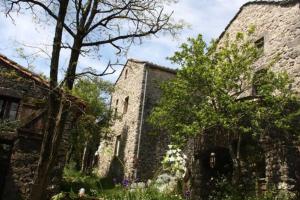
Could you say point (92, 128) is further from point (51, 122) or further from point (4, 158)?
point (51, 122)

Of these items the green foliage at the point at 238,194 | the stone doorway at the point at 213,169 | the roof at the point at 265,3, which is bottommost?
the green foliage at the point at 238,194

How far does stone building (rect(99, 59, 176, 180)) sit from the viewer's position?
750 inches

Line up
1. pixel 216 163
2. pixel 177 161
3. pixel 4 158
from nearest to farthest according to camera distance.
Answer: pixel 4 158
pixel 216 163
pixel 177 161

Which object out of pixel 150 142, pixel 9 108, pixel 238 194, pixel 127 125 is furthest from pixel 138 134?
pixel 238 194

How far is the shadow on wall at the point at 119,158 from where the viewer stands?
66.6 feet

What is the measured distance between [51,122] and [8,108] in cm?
601

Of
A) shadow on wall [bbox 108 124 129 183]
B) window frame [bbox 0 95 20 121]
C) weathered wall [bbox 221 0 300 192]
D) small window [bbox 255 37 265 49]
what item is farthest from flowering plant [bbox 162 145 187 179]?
window frame [bbox 0 95 20 121]

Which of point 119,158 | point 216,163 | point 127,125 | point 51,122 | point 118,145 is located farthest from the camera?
point 118,145

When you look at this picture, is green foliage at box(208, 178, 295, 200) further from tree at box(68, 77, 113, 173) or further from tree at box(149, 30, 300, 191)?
tree at box(68, 77, 113, 173)

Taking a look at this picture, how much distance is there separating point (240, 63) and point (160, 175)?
288 inches

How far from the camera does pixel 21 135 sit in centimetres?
1255

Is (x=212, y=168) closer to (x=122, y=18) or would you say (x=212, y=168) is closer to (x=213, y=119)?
(x=213, y=119)

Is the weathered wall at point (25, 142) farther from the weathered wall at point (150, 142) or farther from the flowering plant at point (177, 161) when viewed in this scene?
the weathered wall at point (150, 142)

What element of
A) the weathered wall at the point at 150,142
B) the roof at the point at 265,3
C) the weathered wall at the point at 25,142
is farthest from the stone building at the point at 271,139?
the weathered wall at the point at 25,142
